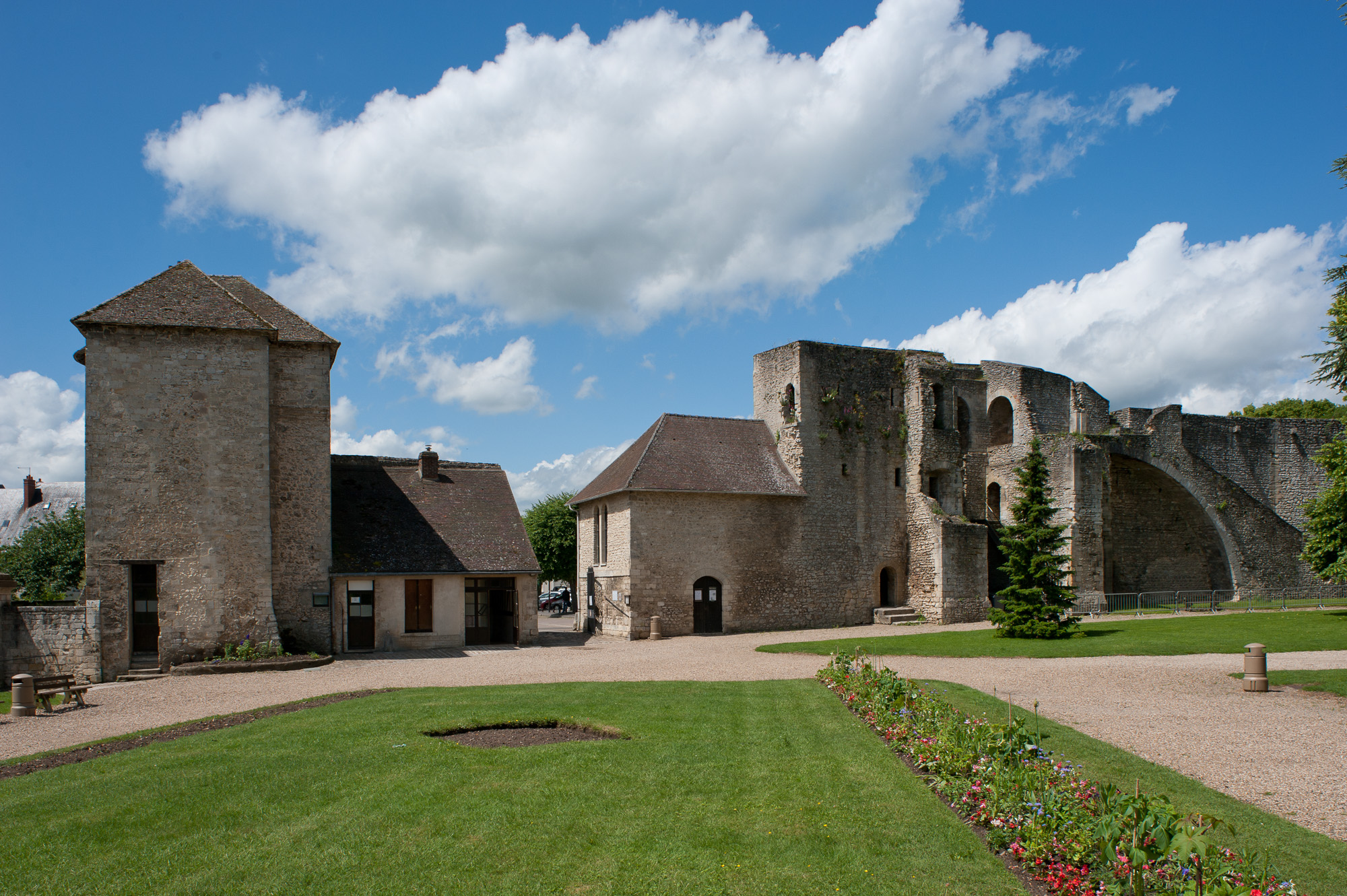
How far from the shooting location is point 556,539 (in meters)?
40.6

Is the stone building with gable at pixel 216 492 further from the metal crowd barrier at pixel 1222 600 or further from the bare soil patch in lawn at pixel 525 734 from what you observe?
the metal crowd barrier at pixel 1222 600

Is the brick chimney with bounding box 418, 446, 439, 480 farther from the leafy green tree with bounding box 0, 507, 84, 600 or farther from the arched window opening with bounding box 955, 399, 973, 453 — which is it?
the arched window opening with bounding box 955, 399, 973, 453

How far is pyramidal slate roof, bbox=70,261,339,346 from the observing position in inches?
746

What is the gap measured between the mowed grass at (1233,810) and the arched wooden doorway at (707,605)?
16111 millimetres

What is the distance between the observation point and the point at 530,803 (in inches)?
289

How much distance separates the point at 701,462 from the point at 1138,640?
13.6 meters

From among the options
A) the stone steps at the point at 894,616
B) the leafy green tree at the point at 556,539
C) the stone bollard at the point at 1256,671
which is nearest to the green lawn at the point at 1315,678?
the stone bollard at the point at 1256,671

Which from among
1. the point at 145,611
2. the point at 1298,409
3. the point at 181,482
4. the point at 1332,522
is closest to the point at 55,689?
the point at 145,611

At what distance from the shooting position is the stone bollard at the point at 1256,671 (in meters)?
13.1

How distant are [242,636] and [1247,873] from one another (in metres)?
19.6

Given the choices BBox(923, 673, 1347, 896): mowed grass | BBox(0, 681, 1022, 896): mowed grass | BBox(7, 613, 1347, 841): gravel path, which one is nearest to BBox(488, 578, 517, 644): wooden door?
BBox(7, 613, 1347, 841): gravel path

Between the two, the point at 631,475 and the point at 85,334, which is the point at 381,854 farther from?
the point at 631,475

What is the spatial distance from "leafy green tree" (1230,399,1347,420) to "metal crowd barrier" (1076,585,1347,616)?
17988mm

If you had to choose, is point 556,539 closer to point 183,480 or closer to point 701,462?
point 701,462
